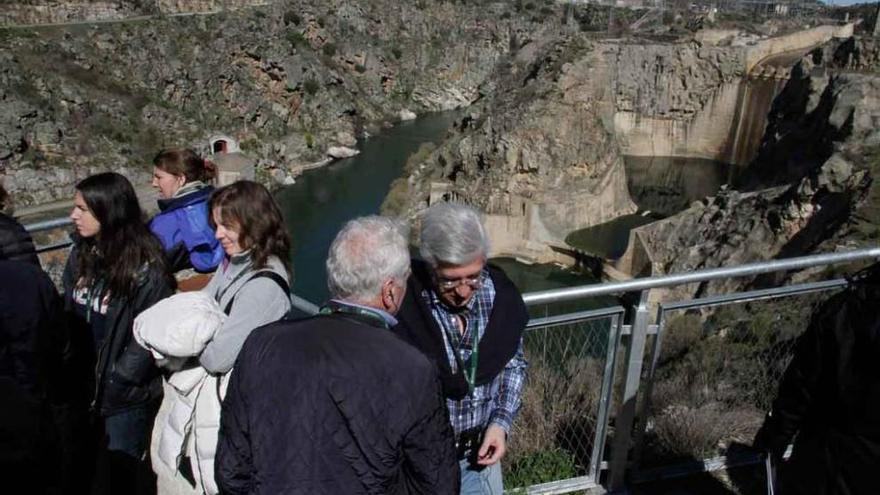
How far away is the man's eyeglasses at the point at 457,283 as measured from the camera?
8.13 feet

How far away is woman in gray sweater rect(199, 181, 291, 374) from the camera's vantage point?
271 centimetres

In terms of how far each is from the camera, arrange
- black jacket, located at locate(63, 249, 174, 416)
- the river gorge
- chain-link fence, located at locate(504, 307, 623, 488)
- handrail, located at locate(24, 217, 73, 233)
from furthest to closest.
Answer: the river gorge
handrail, located at locate(24, 217, 73, 233)
chain-link fence, located at locate(504, 307, 623, 488)
black jacket, located at locate(63, 249, 174, 416)

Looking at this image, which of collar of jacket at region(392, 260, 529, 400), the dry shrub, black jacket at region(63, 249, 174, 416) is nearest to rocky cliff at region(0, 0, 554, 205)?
black jacket at region(63, 249, 174, 416)

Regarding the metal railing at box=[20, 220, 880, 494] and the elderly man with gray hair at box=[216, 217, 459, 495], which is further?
the metal railing at box=[20, 220, 880, 494]

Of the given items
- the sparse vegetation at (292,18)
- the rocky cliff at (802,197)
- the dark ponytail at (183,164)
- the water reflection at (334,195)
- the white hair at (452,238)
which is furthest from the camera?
the sparse vegetation at (292,18)

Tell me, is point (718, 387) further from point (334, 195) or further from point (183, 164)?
point (334, 195)

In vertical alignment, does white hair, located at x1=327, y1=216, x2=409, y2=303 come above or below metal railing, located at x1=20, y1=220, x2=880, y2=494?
above

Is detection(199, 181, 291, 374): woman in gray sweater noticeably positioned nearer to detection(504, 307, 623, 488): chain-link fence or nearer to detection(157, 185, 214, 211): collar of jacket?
detection(157, 185, 214, 211): collar of jacket

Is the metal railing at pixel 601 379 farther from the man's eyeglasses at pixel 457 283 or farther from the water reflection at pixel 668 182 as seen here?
the water reflection at pixel 668 182

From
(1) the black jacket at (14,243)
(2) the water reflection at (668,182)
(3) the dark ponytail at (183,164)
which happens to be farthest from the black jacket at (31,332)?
(2) the water reflection at (668,182)

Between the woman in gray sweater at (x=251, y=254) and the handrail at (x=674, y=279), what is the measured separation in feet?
3.62

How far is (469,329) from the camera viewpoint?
2.60m

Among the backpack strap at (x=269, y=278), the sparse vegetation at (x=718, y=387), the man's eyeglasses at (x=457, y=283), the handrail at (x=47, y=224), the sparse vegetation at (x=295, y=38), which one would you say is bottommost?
the sparse vegetation at (x=718, y=387)

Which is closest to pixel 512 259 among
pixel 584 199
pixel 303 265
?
pixel 584 199
